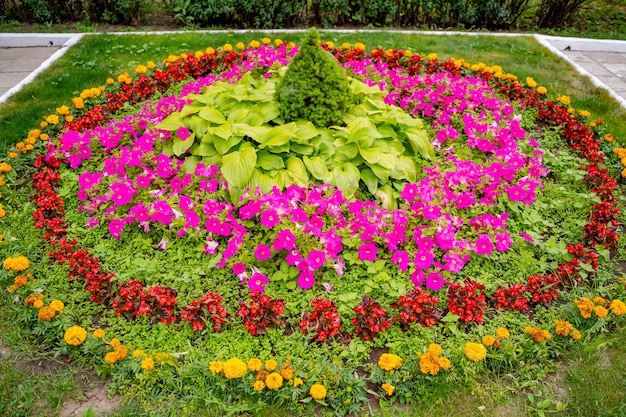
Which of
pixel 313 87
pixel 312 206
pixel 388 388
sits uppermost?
pixel 313 87

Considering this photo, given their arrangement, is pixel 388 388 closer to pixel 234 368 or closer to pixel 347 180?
pixel 234 368

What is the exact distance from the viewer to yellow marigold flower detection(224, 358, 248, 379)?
2727 millimetres

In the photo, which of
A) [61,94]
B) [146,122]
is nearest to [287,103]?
[146,122]

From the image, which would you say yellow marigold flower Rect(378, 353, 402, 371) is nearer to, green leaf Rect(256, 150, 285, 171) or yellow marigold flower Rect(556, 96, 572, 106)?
green leaf Rect(256, 150, 285, 171)

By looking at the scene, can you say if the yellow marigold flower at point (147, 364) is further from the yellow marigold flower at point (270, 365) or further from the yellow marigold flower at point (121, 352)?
the yellow marigold flower at point (270, 365)

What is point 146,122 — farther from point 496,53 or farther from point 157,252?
point 496,53

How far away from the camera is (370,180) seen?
404 centimetres

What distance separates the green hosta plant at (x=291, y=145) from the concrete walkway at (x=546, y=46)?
3.01 metres

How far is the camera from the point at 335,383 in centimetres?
283

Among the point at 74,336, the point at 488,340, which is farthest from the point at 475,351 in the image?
the point at 74,336

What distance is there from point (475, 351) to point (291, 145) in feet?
6.85

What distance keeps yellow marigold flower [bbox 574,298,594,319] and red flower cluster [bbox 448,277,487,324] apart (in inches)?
22.7

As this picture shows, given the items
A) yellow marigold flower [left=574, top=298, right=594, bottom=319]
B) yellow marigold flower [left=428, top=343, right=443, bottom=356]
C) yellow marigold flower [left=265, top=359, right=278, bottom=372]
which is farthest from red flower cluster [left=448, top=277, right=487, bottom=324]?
yellow marigold flower [left=265, top=359, right=278, bottom=372]

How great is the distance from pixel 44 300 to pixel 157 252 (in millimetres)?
796
